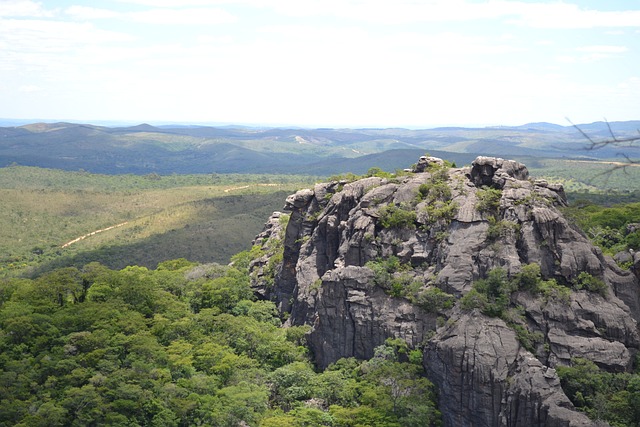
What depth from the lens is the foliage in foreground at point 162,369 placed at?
1656 inches

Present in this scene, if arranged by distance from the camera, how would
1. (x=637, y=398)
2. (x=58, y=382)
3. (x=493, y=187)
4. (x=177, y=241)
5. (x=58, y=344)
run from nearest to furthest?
(x=637, y=398) < (x=58, y=382) < (x=58, y=344) < (x=493, y=187) < (x=177, y=241)

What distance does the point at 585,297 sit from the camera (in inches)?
1779

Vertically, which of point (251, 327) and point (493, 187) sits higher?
point (493, 187)

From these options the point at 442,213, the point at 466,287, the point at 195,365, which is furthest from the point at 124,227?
the point at 466,287

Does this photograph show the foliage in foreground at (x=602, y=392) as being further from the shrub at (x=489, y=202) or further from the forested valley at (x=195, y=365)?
the shrub at (x=489, y=202)

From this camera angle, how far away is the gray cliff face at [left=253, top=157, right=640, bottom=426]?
40844mm

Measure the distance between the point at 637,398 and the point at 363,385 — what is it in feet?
60.0

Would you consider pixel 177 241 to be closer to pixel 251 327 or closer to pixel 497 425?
pixel 251 327

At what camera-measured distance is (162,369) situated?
47.5 m

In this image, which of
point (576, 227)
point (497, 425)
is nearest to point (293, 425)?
point (497, 425)

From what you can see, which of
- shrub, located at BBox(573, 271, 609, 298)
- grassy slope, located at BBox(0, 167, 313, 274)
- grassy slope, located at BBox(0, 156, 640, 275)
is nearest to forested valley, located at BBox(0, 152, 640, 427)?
shrub, located at BBox(573, 271, 609, 298)

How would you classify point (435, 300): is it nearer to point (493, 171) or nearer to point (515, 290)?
point (515, 290)

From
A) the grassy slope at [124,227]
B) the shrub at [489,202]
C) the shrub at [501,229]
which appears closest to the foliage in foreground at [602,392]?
the shrub at [501,229]

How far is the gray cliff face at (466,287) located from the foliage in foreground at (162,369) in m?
2.67
